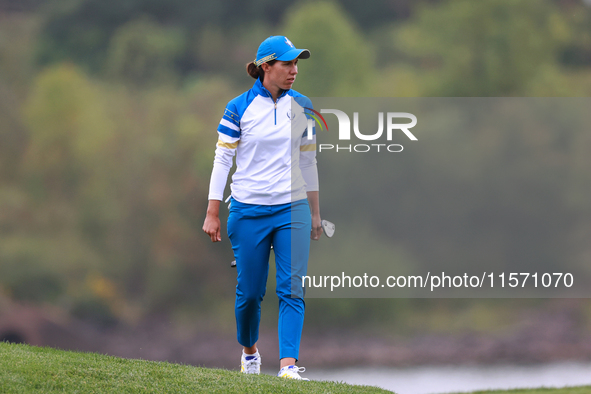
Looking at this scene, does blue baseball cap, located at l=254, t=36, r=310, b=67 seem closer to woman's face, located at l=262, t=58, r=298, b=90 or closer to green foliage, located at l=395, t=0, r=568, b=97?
woman's face, located at l=262, t=58, r=298, b=90

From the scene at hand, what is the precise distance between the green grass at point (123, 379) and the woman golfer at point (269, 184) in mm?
379

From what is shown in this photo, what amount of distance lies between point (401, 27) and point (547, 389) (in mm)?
2796

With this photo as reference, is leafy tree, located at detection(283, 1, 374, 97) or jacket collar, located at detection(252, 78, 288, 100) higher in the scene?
leafy tree, located at detection(283, 1, 374, 97)

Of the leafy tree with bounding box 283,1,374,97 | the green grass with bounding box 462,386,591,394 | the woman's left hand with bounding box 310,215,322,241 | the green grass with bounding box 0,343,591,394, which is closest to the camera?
the green grass with bounding box 0,343,591,394

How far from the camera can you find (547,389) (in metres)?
4.25

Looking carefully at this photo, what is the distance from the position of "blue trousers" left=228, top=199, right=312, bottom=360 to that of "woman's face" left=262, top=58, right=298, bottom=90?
2.00 feet

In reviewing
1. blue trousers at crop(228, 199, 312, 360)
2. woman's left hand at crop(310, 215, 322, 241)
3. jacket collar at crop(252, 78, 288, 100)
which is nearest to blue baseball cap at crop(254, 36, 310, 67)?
jacket collar at crop(252, 78, 288, 100)

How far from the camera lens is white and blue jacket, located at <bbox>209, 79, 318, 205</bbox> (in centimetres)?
311

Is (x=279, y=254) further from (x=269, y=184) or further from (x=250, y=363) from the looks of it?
(x=250, y=363)

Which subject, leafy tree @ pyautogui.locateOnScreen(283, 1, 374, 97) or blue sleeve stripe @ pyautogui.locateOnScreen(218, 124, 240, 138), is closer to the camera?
blue sleeve stripe @ pyautogui.locateOnScreen(218, 124, 240, 138)

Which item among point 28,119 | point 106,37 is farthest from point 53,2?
point 28,119

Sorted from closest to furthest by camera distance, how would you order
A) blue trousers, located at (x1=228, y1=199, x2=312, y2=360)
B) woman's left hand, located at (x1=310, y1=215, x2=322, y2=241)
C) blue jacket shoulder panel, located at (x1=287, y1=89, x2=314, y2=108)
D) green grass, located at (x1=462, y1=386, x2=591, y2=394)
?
blue trousers, located at (x1=228, y1=199, x2=312, y2=360) → blue jacket shoulder panel, located at (x1=287, y1=89, x2=314, y2=108) → woman's left hand, located at (x1=310, y1=215, x2=322, y2=241) → green grass, located at (x1=462, y1=386, x2=591, y2=394)

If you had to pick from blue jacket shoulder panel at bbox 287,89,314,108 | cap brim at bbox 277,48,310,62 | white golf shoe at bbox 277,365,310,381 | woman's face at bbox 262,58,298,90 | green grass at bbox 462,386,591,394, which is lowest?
green grass at bbox 462,386,591,394

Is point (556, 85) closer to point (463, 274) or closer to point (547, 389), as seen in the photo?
point (463, 274)
